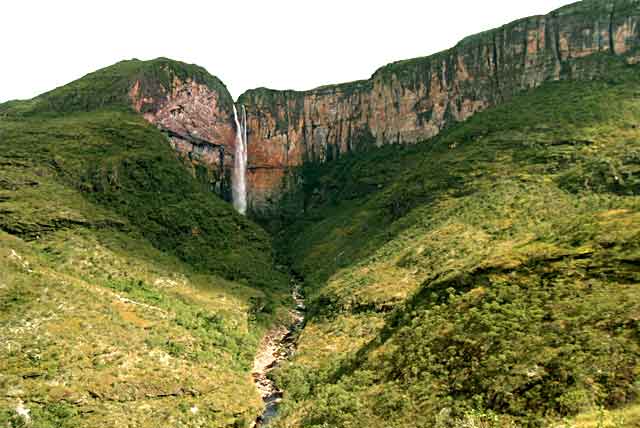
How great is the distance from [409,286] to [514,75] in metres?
74.4

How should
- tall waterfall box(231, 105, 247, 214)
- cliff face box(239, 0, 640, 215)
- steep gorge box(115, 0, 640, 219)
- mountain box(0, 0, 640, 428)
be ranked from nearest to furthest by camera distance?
mountain box(0, 0, 640, 428) < cliff face box(239, 0, 640, 215) < steep gorge box(115, 0, 640, 219) < tall waterfall box(231, 105, 247, 214)

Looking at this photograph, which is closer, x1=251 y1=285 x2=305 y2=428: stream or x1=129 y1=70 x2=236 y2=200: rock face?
x1=251 y1=285 x2=305 y2=428: stream

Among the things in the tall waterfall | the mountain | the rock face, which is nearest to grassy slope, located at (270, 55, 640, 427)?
the mountain

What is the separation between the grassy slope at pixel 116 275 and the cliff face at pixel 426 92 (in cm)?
3736

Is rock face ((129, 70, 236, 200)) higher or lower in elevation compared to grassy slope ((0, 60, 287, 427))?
higher

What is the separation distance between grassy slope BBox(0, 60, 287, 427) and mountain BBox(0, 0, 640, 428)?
346mm

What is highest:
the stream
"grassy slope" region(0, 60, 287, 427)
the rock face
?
the rock face

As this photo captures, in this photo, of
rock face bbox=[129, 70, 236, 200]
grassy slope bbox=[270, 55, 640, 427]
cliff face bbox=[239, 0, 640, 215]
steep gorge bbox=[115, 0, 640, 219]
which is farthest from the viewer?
rock face bbox=[129, 70, 236, 200]

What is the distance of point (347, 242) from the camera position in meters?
101

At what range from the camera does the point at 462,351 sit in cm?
3741

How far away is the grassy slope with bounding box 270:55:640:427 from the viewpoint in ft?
101

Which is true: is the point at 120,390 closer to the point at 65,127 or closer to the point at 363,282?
the point at 363,282

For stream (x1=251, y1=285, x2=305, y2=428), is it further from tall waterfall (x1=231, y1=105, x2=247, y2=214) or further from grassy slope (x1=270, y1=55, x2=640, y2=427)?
tall waterfall (x1=231, y1=105, x2=247, y2=214)

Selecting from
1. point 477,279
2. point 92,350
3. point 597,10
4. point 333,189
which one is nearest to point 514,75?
point 597,10
